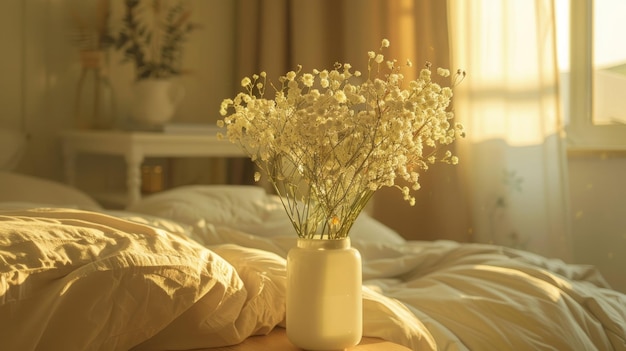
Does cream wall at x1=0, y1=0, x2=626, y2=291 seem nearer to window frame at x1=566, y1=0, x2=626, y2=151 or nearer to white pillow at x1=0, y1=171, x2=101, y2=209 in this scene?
window frame at x1=566, y1=0, x2=626, y2=151

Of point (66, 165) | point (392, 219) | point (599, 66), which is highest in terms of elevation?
point (599, 66)

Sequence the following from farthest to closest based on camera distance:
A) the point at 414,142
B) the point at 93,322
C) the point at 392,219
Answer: the point at 392,219
the point at 414,142
the point at 93,322

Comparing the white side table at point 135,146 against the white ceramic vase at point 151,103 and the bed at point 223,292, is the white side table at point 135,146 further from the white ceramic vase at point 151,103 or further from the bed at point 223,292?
the bed at point 223,292

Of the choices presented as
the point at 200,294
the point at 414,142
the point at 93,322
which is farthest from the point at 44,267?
the point at 414,142

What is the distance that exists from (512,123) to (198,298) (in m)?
1.91

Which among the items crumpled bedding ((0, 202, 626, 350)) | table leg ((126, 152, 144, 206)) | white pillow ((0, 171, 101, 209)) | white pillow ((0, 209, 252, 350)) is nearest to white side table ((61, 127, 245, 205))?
table leg ((126, 152, 144, 206))

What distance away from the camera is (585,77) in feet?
9.34

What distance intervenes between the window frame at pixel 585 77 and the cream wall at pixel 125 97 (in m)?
0.07

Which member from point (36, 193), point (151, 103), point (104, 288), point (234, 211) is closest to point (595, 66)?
point (234, 211)

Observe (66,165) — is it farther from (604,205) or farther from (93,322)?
(93,322)

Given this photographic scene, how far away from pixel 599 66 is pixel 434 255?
51.5 inches

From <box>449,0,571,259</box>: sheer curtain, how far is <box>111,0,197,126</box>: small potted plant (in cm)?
110

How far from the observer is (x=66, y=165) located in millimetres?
3201

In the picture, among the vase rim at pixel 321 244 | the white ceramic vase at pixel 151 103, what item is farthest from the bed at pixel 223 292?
the white ceramic vase at pixel 151 103
